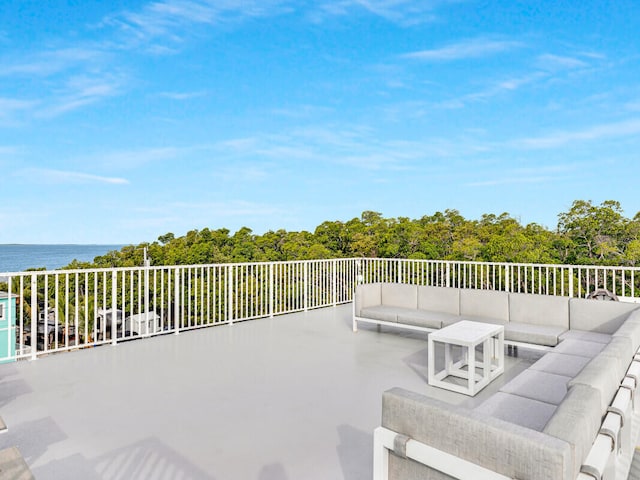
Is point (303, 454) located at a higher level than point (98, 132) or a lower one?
lower

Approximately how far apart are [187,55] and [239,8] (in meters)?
2.31

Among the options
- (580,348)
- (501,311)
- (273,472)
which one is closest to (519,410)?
(273,472)

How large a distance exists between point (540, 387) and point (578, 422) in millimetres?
1318

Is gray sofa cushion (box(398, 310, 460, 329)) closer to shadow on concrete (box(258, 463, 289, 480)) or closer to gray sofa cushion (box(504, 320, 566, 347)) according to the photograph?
gray sofa cushion (box(504, 320, 566, 347))

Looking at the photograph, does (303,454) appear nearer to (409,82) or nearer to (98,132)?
(409,82)

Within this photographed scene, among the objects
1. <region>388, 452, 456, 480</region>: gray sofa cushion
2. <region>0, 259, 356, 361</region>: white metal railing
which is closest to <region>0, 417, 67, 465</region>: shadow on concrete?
<region>0, 259, 356, 361</region>: white metal railing

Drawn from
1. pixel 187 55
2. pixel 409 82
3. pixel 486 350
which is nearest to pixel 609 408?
pixel 486 350

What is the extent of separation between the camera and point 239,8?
29.3 ft

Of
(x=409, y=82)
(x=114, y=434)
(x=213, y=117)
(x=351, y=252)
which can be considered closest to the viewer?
(x=114, y=434)

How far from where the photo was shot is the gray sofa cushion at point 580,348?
3.04 meters

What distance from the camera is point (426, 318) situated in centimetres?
435

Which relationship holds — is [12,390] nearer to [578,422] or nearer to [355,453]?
[355,453]

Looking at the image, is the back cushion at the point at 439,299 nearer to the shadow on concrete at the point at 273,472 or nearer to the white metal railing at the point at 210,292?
the white metal railing at the point at 210,292

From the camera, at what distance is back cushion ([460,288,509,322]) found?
4227 millimetres
